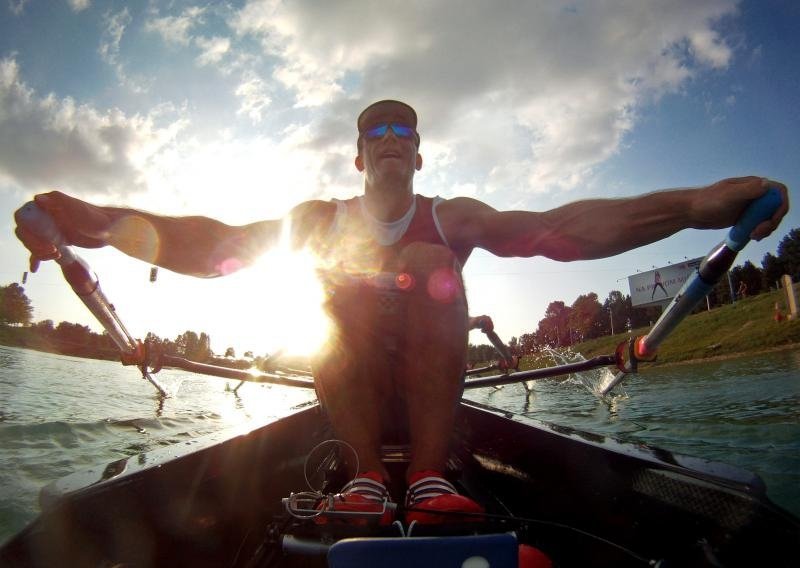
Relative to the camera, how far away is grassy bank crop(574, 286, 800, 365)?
23.1 metres

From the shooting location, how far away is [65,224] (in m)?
1.94

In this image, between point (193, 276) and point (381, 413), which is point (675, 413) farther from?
point (193, 276)

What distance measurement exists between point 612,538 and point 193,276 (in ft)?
8.22

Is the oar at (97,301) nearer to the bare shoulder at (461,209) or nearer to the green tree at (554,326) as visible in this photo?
the bare shoulder at (461,209)

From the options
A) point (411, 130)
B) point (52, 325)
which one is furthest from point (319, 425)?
point (52, 325)

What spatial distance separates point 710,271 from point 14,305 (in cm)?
10097

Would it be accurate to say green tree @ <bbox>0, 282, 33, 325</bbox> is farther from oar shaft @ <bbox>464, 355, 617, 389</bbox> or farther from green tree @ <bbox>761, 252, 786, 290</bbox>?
green tree @ <bbox>761, 252, 786, 290</bbox>

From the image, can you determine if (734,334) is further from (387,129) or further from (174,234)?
(174,234)

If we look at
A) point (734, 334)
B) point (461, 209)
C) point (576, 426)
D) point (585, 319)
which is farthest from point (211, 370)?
point (585, 319)

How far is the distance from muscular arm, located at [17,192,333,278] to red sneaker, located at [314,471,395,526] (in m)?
1.52

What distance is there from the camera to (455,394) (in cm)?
204

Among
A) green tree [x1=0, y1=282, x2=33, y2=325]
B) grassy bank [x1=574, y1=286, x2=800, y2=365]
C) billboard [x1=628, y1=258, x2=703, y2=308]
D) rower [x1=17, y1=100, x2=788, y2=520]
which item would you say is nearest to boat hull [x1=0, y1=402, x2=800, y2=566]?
rower [x1=17, y1=100, x2=788, y2=520]

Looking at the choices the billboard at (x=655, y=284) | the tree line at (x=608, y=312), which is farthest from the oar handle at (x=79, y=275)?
the tree line at (x=608, y=312)

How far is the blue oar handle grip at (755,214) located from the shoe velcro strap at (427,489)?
5.19ft
